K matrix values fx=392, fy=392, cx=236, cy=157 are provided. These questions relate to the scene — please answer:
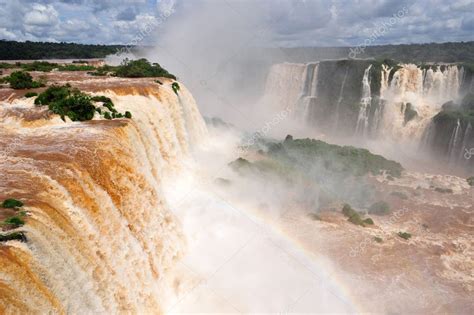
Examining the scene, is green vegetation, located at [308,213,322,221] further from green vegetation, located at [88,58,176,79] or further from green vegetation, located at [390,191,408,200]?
green vegetation, located at [88,58,176,79]

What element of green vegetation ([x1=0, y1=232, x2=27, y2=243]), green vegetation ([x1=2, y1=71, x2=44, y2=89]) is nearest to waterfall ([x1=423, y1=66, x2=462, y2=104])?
green vegetation ([x1=2, y1=71, x2=44, y2=89])

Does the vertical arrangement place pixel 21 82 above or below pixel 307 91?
above

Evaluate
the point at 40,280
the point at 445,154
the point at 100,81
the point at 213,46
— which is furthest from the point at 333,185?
the point at 213,46

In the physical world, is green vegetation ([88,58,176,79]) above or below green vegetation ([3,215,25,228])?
above

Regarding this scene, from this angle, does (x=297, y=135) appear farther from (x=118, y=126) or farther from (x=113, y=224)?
(x=113, y=224)

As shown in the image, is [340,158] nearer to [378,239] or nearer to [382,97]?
[382,97]

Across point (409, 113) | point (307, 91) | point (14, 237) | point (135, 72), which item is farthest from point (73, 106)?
point (307, 91)
